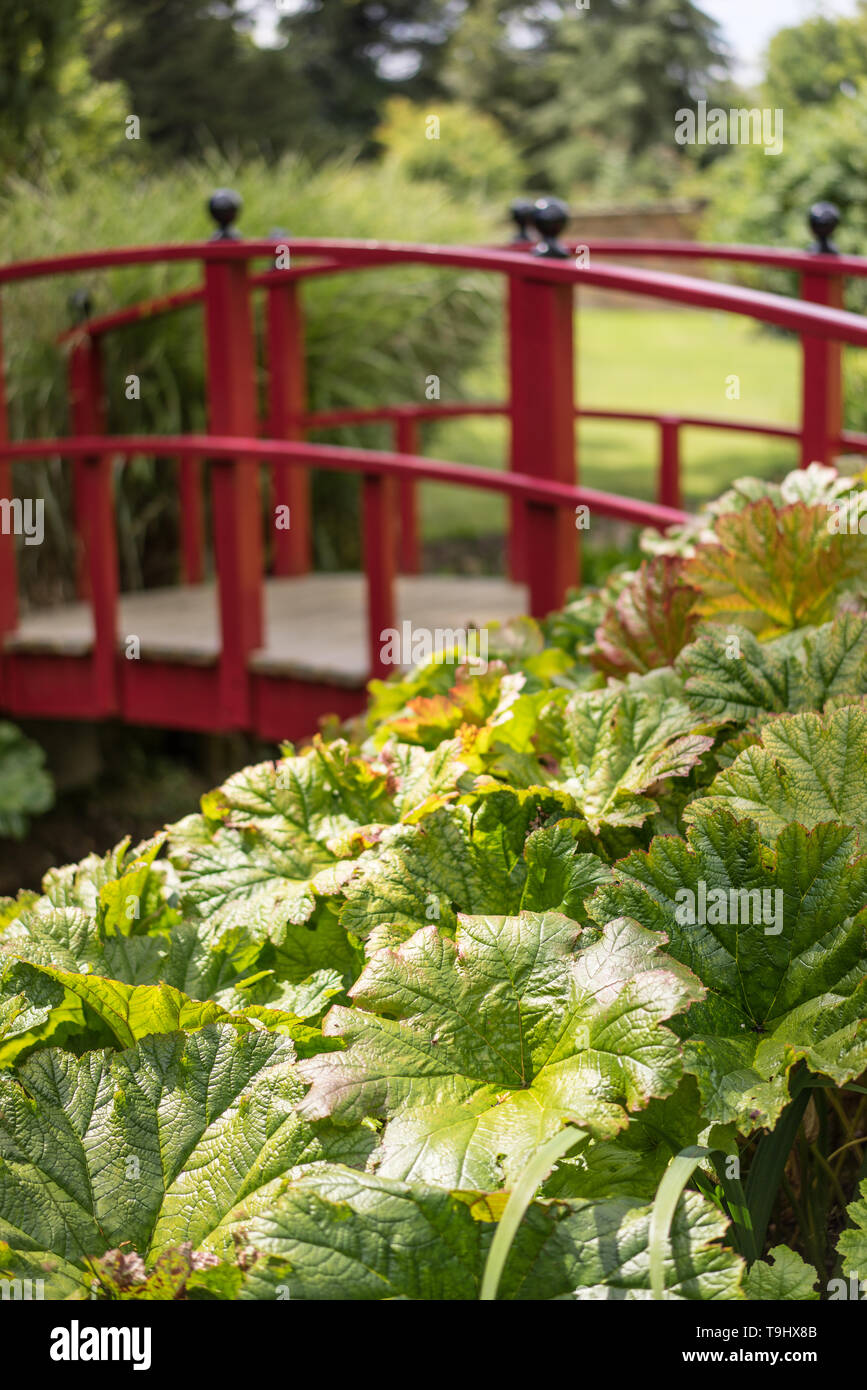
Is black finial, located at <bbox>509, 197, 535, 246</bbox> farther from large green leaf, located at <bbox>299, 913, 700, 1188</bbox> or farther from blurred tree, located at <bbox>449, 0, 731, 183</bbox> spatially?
blurred tree, located at <bbox>449, 0, 731, 183</bbox>

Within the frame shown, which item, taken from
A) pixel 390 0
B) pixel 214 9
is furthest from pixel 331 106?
pixel 214 9

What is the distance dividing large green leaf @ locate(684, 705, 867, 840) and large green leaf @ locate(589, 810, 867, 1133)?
9 centimetres

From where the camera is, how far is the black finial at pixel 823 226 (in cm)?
425

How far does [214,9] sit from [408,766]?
22248mm

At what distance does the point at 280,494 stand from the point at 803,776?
4.89 metres

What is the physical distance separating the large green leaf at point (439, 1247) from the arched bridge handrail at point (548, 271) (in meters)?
1.67

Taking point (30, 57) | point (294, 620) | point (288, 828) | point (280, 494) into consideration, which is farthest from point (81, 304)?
point (288, 828)

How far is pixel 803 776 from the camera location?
134 cm

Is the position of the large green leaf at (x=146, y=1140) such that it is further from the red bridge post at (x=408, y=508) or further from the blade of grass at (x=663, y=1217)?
the red bridge post at (x=408, y=508)

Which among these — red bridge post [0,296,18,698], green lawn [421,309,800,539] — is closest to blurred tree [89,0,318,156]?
green lawn [421,309,800,539]

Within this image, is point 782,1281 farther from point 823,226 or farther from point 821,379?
point 823,226

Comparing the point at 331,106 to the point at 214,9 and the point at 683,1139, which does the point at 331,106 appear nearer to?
the point at 214,9

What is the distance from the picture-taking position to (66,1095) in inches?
43.4

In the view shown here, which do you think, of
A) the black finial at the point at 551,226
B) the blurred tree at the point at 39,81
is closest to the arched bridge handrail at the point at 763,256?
the black finial at the point at 551,226
